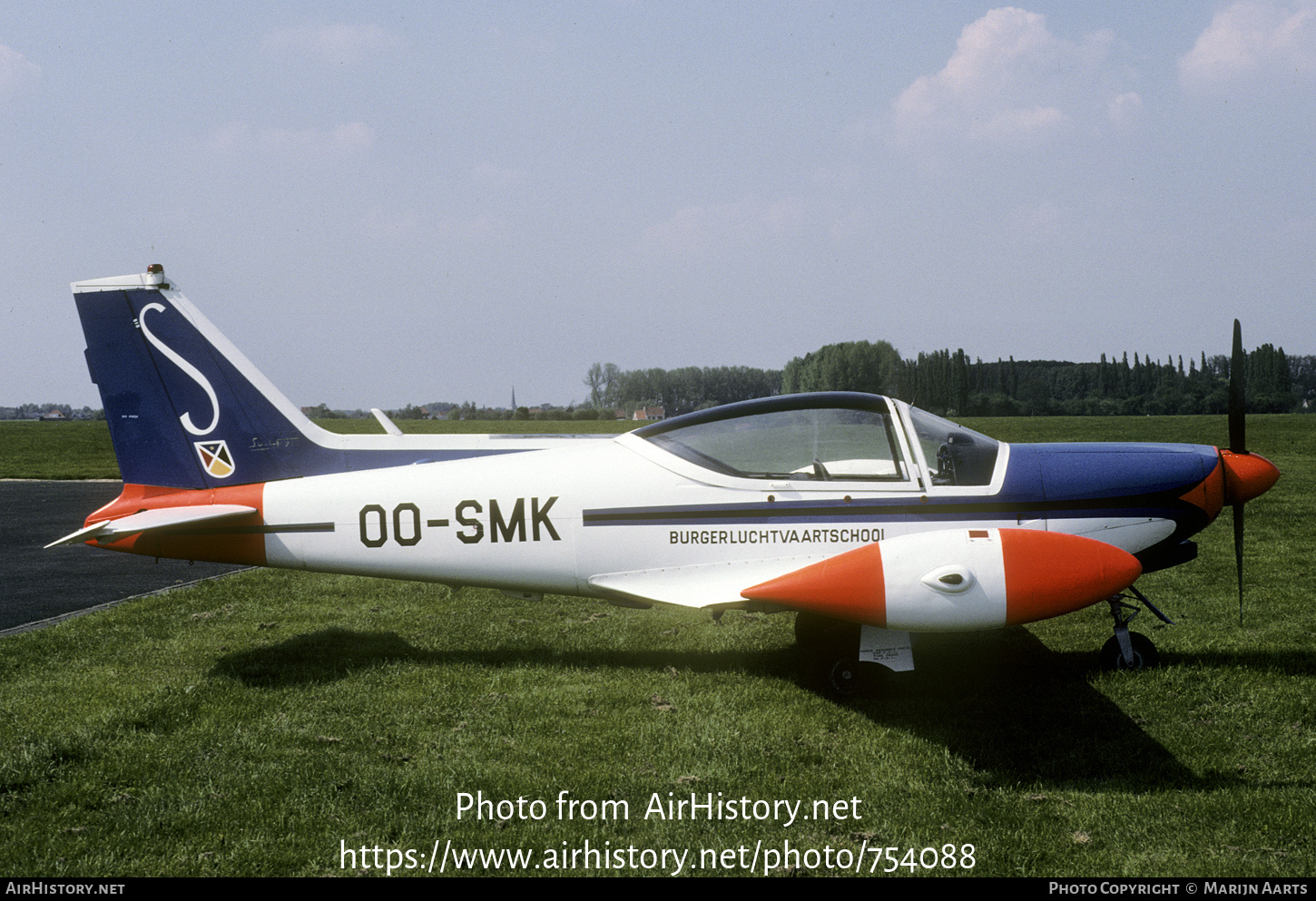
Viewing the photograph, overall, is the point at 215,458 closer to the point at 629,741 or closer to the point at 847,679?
the point at 629,741

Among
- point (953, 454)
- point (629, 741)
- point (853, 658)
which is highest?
point (953, 454)

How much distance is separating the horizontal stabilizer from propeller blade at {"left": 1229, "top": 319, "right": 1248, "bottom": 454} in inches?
314

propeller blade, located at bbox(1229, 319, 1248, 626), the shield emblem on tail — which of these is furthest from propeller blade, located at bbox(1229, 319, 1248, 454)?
the shield emblem on tail

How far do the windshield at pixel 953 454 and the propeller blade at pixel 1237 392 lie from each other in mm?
2236

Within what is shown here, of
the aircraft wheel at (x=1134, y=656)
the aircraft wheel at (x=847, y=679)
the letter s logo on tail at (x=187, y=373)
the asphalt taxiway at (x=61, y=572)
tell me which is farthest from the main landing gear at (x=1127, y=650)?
the asphalt taxiway at (x=61, y=572)

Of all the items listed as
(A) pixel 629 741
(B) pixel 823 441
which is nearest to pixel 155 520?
(A) pixel 629 741

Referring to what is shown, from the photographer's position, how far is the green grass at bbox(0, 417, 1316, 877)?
4113 mm

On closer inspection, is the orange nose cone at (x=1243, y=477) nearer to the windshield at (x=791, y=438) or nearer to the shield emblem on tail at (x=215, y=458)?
the windshield at (x=791, y=438)

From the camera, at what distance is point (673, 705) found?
5875 mm

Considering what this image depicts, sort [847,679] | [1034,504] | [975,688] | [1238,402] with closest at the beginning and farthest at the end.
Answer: [847,679]
[1034,504]
[975,688]
[1238,402]

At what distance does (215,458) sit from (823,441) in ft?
16.5

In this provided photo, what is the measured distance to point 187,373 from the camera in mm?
7051

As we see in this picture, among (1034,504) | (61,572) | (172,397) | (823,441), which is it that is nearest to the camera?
(1034,504)

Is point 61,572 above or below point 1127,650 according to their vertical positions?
above
